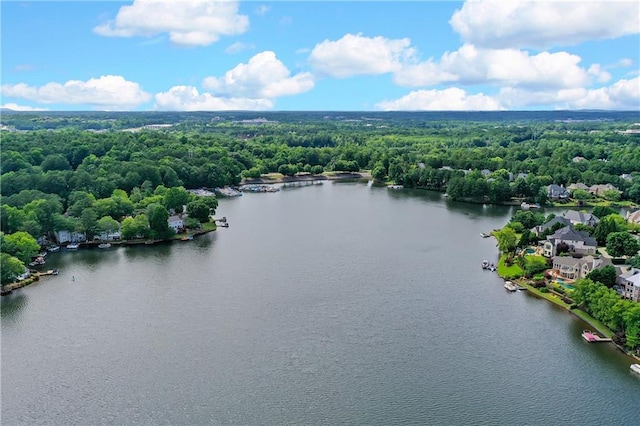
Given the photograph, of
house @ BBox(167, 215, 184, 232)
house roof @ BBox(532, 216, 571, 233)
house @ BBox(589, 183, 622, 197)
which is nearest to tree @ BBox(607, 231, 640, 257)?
house roof @ BBox(532, 216, 571, 233)

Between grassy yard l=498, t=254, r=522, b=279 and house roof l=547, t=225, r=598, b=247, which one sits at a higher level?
house roof l=547, t=225, r=598, b=247

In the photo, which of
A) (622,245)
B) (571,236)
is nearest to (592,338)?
(622,245)

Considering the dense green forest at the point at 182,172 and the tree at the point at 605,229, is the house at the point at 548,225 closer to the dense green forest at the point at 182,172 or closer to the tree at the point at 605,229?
the tree at the point at 605,229

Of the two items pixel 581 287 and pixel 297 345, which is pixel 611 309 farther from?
pixel 297 345

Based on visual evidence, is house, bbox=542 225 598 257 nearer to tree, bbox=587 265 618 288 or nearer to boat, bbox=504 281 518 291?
boat, bbox=504 281 518 291

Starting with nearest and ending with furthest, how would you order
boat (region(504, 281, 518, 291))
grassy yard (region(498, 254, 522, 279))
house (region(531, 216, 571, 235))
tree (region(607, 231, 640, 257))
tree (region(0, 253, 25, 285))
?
tree (region(0, 253, 25, 285))
boat (region(504, 281, 518, 291))
grassy yard (region(498, 254, 522, 279))
tree (region(607, 231, 640, 257))
house (region(531, 216, 571, 235))
